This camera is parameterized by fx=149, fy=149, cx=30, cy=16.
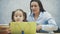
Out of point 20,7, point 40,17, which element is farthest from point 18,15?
Result: point 40,17

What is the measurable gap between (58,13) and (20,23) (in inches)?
13.0

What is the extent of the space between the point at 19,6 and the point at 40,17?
0.20 m

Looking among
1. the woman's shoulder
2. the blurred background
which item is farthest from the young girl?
the woman's shoulder

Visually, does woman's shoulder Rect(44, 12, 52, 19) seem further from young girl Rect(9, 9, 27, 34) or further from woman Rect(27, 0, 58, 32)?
young girl Rect(9, 9, 27, 34)

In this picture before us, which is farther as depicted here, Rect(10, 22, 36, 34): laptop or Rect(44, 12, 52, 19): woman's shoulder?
Rect(44, 12, 52, 19): woman's shoulder

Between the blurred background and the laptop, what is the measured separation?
0.35 feet

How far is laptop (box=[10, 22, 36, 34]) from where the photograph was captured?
1136 mm

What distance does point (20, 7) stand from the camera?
1240 millimetres

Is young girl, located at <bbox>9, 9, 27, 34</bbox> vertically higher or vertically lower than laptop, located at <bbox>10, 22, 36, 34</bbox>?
higher

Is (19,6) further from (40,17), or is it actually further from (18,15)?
(40,17)

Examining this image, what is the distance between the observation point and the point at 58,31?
1234 mm

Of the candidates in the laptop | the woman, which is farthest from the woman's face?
the laptop

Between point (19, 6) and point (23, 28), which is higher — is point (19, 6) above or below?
above

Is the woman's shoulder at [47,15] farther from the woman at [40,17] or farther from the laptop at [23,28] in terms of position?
the laptop at [23,28]
